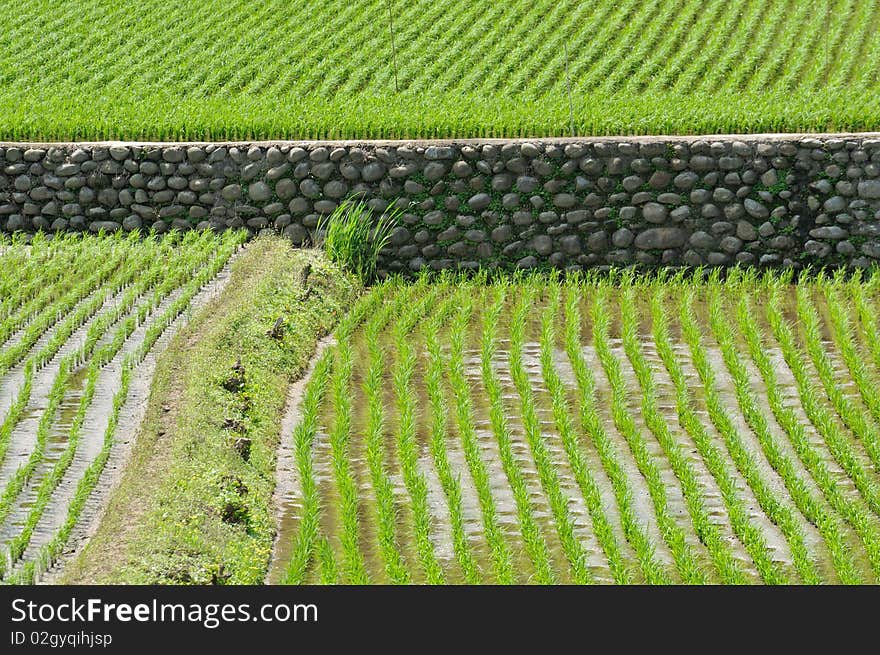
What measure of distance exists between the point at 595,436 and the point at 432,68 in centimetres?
855

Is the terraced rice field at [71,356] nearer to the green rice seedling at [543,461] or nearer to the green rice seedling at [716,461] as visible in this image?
the green rice seedling at [543,461]

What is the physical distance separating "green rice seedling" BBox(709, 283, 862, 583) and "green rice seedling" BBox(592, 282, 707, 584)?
0.62 metres

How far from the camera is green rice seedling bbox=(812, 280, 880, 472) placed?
23.2 feet

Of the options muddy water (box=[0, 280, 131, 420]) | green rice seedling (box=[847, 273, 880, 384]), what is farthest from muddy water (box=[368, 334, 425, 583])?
green rice seedling (box=[847, 273, 880, 384])

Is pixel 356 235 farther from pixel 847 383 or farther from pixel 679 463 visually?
pixel 679 463

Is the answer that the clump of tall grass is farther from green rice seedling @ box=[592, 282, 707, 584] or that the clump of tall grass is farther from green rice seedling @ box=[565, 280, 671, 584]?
green rice seedling @ box=[592, 282, 707, 584]

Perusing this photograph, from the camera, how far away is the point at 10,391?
7605mm

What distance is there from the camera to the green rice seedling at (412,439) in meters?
5.73

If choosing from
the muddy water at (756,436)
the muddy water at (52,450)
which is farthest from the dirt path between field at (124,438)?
the muddy water at (756,436)

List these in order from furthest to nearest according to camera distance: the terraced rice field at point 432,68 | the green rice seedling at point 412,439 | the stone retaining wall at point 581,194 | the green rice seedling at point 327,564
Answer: the terraced rice field at point 432,68 → the stone retaining wall at point 581,194 → the green rice seedling at point 412,439 → the green rice seedling at point 327,564

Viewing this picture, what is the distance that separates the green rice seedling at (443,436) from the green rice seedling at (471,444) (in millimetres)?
83

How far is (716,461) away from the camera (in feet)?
21.6

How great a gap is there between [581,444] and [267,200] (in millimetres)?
4476

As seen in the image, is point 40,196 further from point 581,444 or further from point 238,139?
point 581,444
